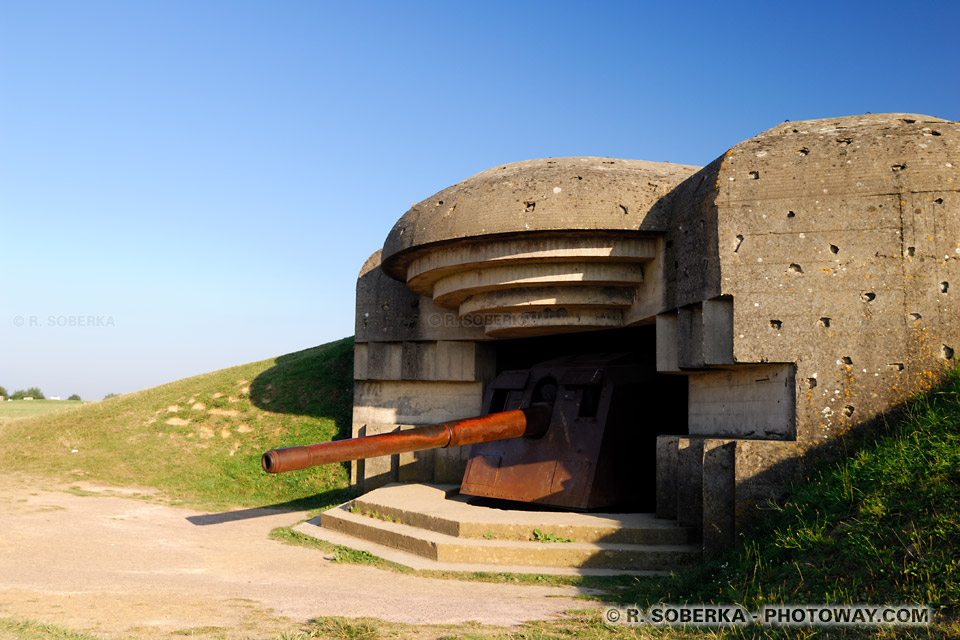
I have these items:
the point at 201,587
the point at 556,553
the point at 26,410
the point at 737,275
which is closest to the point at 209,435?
the point at 201,587

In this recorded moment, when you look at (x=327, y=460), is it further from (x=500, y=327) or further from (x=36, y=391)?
(x=36, y=391)

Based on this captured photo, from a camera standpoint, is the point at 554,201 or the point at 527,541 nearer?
the point at 527,541

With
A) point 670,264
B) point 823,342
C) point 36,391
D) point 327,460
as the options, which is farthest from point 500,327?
point 36,391

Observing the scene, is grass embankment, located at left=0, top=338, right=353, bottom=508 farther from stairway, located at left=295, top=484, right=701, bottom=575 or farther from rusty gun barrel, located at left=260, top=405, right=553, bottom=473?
rusty gun barrel, located at left=260, top=405, right=553, bottom=473

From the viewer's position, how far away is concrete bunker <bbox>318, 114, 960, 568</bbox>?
536cm

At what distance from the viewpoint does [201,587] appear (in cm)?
504

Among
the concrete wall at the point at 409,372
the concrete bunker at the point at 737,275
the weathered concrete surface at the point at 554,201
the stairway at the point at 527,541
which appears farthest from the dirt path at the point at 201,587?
the weathered concrete surface at the point at 554,201

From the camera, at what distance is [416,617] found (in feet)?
14.0

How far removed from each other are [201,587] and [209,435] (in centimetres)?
682

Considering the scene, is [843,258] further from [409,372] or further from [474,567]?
[409,372]

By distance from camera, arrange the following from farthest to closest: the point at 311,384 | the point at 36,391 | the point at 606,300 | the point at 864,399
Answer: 1. the point at 36,391
2. the point at 311,384
3. the point at 606,300
4. the point at 864,399

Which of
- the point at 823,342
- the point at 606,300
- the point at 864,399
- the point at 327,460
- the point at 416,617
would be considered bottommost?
the point at 416,617

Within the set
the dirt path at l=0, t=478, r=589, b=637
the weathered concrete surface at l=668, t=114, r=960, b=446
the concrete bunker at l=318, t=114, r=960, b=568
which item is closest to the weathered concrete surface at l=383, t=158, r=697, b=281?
the concrete bunker at l=318, t=114, r=960, b=568

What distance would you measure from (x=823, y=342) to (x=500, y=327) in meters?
3.37
